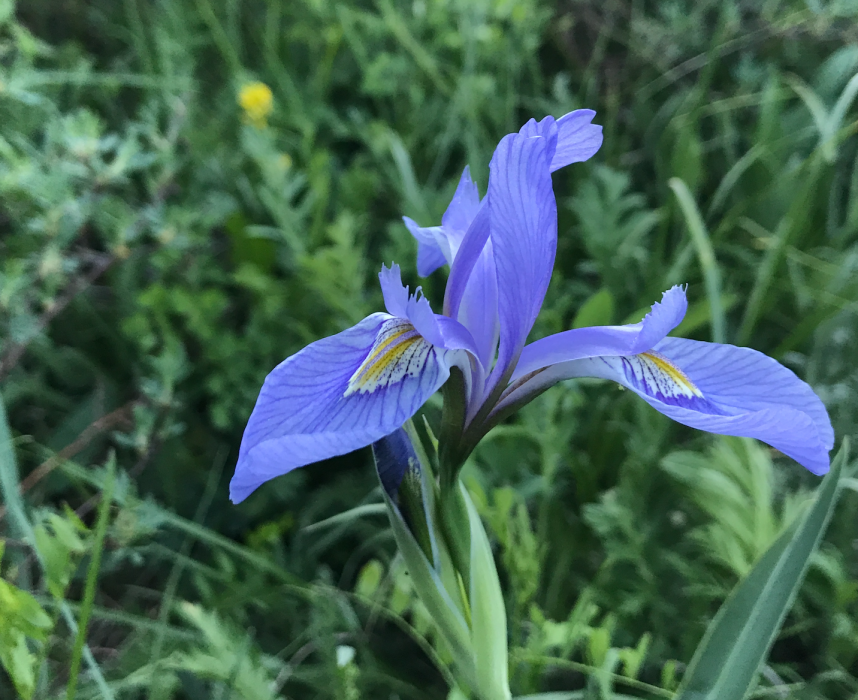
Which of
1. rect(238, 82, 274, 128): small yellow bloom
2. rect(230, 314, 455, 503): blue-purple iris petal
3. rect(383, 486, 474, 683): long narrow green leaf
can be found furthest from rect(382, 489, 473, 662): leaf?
rect(238, 82, 274, 128): small yellow bloom

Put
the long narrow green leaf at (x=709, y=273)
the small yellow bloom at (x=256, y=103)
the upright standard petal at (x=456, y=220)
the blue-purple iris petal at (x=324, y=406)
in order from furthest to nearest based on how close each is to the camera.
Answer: the small yellow bloom at (x=256, y=103) → the long narrow green leaf at (x=709, y=273) → the upright standard petal at (x=456, y=220) → the blue-purple iris petal at (x=324, y=406)

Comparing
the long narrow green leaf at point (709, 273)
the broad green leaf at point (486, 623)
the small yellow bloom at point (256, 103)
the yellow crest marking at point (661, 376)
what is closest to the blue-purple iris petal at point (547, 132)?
the yellow crest marking at point (661, 376)

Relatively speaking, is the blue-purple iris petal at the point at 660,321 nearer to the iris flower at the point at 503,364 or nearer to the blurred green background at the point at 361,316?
the iris flower at the point at 503,364

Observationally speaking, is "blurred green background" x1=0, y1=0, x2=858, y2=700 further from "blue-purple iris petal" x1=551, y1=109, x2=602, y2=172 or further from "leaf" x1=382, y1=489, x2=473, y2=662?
"blue-purple iris petal" x1=551, y1=109, x2=602, y2=172

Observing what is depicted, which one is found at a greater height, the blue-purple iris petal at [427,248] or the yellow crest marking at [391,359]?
the blue-purple iris petal at [427,248]

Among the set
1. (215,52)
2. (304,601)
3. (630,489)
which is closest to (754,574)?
(630,489)

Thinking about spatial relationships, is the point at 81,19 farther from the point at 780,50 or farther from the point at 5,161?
the point at 780,50


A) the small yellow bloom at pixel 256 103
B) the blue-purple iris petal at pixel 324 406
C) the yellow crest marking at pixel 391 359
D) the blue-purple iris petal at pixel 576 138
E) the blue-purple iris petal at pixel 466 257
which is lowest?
the blue-purple iris petal at pixel 324 406
